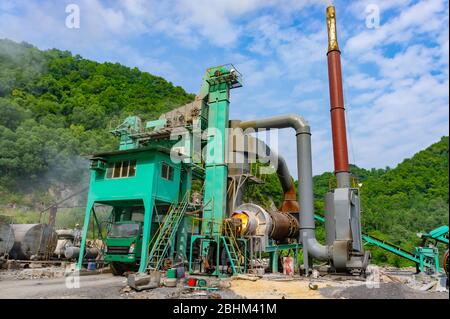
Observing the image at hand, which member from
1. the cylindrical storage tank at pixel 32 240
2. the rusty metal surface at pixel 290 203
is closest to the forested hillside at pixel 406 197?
the rusty metal surface at pixel 290 203

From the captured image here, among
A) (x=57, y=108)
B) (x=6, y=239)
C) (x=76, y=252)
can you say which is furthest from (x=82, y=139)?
(x=6, y=239)

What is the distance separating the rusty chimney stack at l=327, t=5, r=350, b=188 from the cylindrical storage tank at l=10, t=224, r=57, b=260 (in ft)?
68.1

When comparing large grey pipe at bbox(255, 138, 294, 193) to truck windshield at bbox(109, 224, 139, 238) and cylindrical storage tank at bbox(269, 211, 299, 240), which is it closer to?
cylindrical storage tank at bbox(269, 211, 299, 240)

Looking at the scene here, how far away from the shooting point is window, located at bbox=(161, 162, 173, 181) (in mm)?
18297

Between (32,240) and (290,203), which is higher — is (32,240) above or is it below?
below

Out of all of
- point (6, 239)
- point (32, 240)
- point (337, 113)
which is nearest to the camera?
point (337, 113)

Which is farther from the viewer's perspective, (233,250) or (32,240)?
(32,240)

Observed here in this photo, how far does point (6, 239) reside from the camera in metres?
21.6

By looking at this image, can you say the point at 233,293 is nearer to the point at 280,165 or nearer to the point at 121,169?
the point at 121,169

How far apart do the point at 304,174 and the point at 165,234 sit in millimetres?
8038

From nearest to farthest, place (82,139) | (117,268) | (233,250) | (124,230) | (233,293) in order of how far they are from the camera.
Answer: (233,293), (124,230), (233,250), (117,268), (82,139)

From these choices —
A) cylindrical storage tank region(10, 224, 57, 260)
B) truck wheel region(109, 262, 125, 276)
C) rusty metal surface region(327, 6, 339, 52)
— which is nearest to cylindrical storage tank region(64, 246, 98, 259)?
cylindrical storage tank region(10, 224, 57, 260)

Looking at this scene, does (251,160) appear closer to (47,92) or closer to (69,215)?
(69,215)
